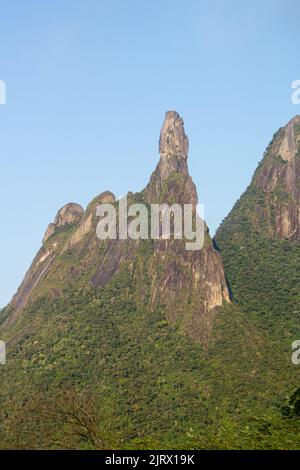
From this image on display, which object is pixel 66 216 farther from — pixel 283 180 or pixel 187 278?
pixel 283 180

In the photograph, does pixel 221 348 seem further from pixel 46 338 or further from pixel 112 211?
pixel 112 211

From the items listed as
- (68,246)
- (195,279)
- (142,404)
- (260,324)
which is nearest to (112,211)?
(68,246)

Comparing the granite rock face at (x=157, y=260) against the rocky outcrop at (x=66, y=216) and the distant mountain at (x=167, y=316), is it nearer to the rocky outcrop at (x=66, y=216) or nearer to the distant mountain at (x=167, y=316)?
the rocky outcrop at (x=66, y=216)

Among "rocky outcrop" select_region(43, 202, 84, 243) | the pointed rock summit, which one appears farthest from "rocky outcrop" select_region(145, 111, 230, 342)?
"rocky outcrop" select_region(43, 202, 84, 243)

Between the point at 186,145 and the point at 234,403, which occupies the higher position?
the point at 186,145

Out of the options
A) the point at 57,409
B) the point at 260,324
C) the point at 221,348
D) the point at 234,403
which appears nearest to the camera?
the point at 57,409

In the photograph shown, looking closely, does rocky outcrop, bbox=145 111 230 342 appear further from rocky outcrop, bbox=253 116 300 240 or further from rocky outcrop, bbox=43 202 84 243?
rocky outcrop, bbox=43 202 84 243
